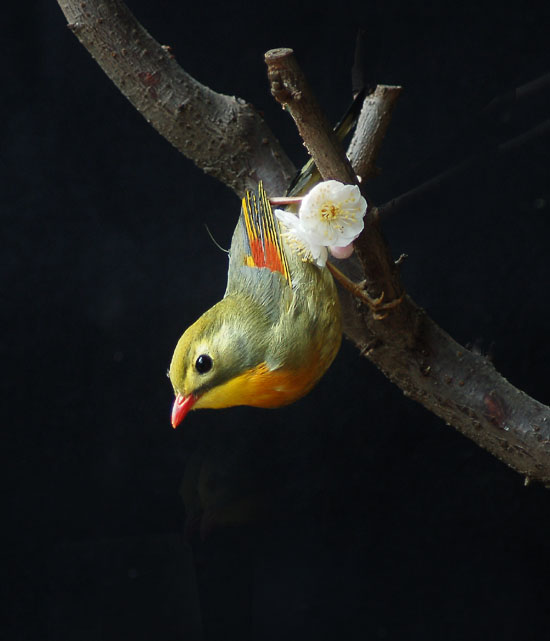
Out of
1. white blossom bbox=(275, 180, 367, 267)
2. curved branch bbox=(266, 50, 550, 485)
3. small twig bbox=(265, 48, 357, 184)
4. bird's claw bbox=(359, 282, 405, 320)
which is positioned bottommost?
curved branch bbox=(266, 50, 550, 485)

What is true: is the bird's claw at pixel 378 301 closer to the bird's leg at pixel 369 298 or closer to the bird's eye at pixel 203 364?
the bird's leg at pixel 369 298

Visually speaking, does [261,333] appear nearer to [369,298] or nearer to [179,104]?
[369,298]

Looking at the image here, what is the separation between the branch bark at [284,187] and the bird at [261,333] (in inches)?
3.4

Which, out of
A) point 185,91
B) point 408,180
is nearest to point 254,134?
point 185,91

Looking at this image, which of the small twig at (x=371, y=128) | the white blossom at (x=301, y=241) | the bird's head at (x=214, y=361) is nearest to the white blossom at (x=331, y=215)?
the white blossom at (x=301, y=241)

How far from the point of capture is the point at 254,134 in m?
0.97

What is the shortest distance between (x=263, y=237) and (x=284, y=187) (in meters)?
0.18

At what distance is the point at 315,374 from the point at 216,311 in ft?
0.38

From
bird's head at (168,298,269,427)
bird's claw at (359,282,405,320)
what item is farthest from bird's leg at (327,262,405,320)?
bird's head at (168,298,269,427)

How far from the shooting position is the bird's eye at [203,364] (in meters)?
0.72

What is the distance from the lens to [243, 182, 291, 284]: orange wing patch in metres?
0.78

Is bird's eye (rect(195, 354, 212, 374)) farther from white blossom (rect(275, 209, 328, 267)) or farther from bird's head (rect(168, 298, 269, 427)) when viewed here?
white blossom (rect(275, 209, 328, 267))

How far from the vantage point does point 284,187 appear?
3.14 feet

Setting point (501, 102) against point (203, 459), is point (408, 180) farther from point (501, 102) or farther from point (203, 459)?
point (203, 459)
